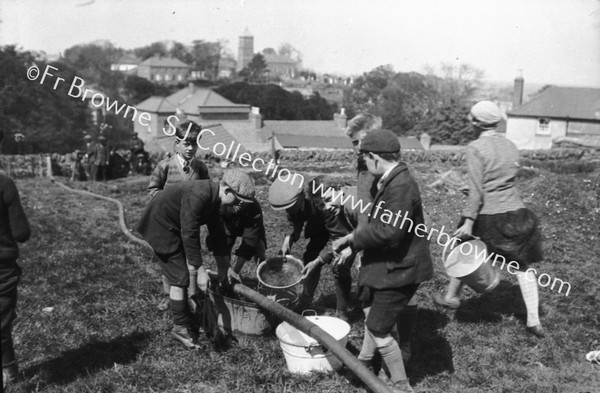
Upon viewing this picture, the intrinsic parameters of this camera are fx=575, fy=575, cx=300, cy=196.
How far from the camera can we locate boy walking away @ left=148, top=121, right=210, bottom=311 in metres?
6.33

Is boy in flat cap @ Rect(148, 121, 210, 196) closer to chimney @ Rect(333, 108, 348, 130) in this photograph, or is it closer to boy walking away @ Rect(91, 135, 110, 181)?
boy walking away @ Rect(91, 135, 110, 181)

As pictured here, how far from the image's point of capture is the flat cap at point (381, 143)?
4.20 m

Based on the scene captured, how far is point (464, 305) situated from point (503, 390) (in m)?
1.82

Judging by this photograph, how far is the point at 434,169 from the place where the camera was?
1909 centimetres

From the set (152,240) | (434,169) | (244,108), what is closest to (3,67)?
(244,108)

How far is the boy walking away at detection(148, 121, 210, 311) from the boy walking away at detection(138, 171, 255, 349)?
0.98 meters

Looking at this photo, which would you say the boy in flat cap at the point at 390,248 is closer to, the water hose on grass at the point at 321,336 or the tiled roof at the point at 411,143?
the water hose on grass at the point at 321,336

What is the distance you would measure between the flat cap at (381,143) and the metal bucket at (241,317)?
78.4 inches

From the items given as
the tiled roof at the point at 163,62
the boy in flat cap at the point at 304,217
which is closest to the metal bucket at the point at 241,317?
the boy in flat cap at the point at 304,217

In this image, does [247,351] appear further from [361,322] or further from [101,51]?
[101,51]

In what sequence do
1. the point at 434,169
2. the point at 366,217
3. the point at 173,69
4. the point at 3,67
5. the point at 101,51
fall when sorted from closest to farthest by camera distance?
the point at 366,217, the point at 434,169, the point at 3,67, the point at 101,51, the point at 173,69

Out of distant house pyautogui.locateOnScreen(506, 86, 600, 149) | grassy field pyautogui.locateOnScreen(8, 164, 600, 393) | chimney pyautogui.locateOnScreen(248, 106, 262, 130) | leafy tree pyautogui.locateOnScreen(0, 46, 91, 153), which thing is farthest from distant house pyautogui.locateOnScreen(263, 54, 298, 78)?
grassy field pyautogui.locateOnScreen(8, 164, 600, 393)

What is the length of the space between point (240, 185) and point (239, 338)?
1.52 meters

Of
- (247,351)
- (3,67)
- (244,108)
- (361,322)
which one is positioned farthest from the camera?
(244,108)
